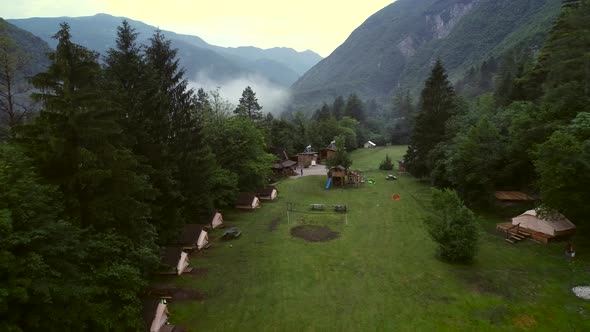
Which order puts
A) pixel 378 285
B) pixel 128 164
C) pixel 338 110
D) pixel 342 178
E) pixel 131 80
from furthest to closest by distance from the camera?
pixel 338 110
pixel 342 178
pixel 131 80
pixel 378 285
pixel 128 164

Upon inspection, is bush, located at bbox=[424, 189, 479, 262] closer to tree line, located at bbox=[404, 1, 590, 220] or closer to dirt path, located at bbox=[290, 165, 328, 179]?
tree line, located at bbox=[404, 1, 590, 220]

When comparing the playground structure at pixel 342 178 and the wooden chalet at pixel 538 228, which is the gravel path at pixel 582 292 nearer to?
the wooden chalet at pixel 538 228

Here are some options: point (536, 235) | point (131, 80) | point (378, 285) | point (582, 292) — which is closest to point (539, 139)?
point (536, 235)

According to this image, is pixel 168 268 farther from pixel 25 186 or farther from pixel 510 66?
pixel 510 66

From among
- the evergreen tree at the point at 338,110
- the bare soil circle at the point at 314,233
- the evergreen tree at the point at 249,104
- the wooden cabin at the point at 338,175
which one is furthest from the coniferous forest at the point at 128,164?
the evergreen tree at the point at 338,110

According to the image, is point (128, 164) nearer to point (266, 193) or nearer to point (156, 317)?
point (156, 317)

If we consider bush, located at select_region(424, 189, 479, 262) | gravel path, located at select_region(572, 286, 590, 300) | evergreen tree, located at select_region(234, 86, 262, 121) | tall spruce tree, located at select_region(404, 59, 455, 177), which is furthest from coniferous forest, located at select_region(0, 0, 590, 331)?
evergreen tree, located at select_region(234, 86, 262, 121)
